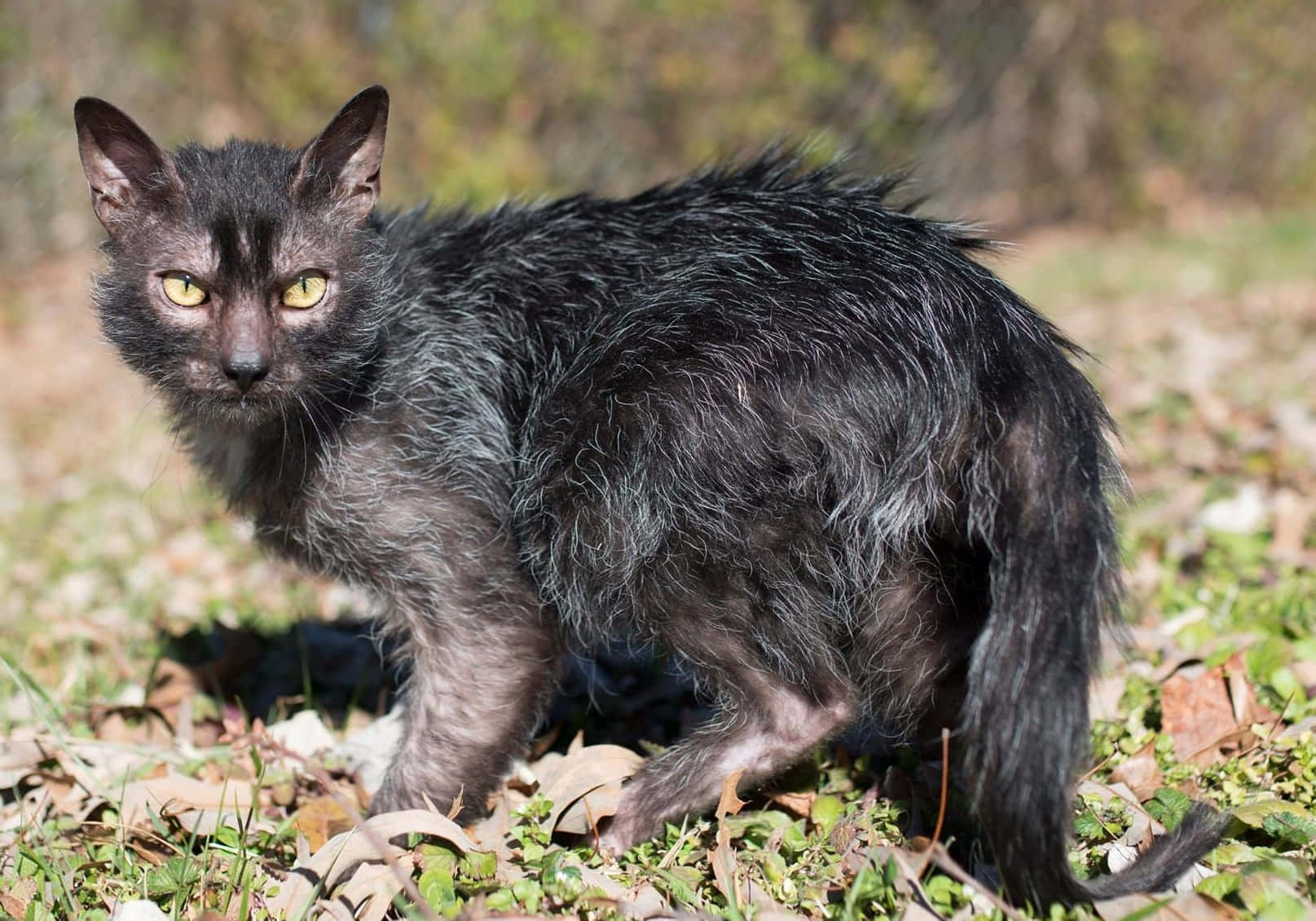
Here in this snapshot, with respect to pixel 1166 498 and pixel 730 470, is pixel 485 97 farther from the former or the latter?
pixel 730 470

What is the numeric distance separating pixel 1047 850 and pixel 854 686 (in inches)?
28.5

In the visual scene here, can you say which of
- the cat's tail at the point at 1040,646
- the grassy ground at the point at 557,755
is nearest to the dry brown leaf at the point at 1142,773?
the grassy ground at the point at 557,755

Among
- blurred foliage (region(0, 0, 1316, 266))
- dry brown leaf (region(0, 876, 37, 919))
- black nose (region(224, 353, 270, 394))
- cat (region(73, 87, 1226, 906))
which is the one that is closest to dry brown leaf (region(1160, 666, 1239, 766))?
cat (region(73, 87, 1226, 906))

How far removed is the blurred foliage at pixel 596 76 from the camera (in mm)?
9773

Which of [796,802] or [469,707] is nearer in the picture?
[796,802]

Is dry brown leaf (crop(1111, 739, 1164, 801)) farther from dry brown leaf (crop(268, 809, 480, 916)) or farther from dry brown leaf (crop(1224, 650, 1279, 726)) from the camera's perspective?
dry brown leaf (crop(268, 809, 480, 916))

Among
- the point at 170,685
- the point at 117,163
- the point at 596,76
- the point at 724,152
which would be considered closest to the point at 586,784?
the point at 170,685

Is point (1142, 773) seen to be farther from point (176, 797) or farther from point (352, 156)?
point (352, 156)

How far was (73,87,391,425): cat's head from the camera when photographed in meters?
2.78

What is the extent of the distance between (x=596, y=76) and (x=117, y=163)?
7897 millimetres

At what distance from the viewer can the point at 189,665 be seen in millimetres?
3828

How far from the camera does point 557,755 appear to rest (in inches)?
128

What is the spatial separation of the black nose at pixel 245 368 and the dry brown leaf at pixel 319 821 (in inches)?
44.2

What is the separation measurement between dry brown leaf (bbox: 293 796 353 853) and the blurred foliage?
703 cm
